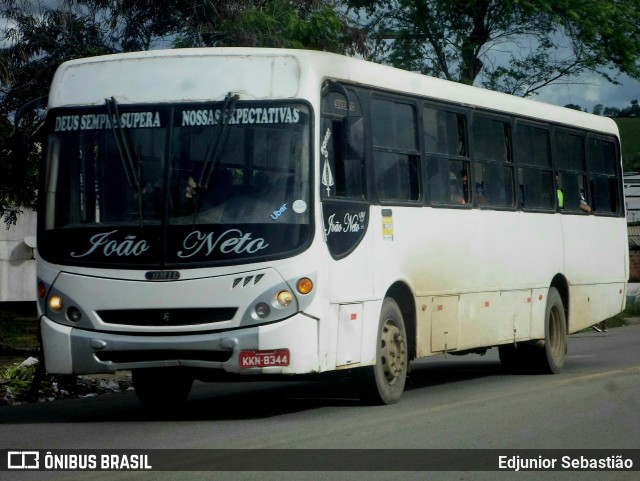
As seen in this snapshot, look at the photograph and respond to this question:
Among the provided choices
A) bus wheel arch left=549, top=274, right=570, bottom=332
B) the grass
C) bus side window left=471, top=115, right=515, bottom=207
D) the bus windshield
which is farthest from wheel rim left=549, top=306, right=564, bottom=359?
the grass

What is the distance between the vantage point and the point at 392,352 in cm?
1257

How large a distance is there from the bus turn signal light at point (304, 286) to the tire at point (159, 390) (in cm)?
187

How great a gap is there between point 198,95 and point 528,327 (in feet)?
19.8

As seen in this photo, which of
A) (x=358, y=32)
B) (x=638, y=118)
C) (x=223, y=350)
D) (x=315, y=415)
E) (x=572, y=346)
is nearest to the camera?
(x=223, y=350)

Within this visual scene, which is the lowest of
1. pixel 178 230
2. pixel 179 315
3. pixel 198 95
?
pixel 179 315

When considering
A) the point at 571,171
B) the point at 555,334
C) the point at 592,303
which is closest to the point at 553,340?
the point at 555,334

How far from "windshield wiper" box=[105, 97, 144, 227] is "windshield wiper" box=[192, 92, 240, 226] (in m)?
0.52

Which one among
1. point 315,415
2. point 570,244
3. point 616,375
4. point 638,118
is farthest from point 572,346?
point 638,118

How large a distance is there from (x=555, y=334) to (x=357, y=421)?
6.27 metres

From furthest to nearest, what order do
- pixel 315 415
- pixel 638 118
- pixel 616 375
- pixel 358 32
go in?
pixel 638 118 → pixel 358 32 → pixel 616 375 → pixel 315 415

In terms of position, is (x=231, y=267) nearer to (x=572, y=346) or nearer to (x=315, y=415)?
(x=315, y=415)

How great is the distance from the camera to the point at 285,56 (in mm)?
11477

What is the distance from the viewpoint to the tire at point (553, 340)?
16438 mm

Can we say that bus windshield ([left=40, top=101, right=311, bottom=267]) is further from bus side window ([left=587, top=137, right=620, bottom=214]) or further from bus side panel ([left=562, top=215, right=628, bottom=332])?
bus side window ([left=587, top=137, right=620, bottom=214])
